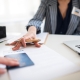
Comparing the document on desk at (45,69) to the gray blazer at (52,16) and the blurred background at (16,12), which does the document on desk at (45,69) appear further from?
the blurred background at (16,12)

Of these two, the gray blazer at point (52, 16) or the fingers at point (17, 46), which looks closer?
the fingers at point (17, 46)

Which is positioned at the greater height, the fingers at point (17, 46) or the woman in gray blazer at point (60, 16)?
the woman in gray blazer at point (60, 16)

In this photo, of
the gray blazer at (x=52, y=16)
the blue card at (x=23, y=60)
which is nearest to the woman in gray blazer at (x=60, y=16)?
the gray blazer at (x=52, y=16)

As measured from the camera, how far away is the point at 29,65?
20.1 inches

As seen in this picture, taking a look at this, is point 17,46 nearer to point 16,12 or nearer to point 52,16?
point 52,16

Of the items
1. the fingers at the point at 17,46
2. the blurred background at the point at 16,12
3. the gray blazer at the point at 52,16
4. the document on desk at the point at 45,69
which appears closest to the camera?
the document on desk at the point at 45,69

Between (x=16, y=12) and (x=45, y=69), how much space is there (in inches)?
61.1

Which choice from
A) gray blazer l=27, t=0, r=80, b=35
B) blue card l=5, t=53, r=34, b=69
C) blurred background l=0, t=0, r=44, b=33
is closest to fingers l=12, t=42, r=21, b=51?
blue card l=5, t=53, r=34, b=69

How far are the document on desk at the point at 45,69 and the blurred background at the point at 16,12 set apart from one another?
4.56ft

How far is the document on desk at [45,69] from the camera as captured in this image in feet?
1.42

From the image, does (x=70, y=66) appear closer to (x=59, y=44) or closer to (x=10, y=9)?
(x=59, y=44)

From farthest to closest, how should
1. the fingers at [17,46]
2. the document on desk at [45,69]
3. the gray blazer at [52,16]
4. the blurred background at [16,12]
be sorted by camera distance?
1. the blurred background at [16,12]
2. the gray blazer at [52,16]
3. the fingers at [17,46]
4. the document on desk at [45,69]

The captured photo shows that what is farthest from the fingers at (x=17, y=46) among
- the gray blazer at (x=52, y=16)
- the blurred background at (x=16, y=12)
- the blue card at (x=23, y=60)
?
the blurred background at (x=16, y=12)

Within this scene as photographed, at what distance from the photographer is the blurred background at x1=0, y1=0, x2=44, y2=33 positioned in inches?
72.2
